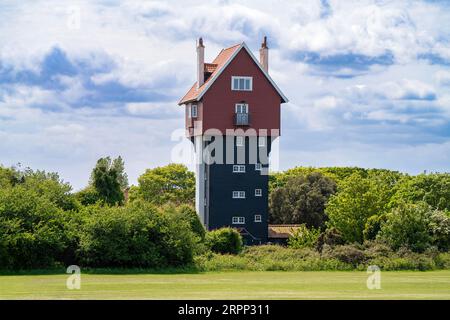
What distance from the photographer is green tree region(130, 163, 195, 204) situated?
291 ft

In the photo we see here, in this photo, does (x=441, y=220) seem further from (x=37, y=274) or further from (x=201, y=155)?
(x=37, y=274)

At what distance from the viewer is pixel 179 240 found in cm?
4100

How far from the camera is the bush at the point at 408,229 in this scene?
49969mm

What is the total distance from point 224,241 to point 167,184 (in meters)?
40.0

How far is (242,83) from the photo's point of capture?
63344mm

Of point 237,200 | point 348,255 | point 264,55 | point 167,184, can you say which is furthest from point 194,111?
point 167,184

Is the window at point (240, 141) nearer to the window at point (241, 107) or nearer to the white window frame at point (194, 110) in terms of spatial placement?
the window at point (241, 107)

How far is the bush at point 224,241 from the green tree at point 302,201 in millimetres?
26206

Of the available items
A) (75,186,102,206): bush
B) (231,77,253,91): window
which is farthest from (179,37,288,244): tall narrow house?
(75,186,102,206): bush

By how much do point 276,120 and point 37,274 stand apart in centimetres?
3135

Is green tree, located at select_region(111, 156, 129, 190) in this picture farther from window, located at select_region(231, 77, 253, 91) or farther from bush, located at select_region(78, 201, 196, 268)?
bush, located at select_region(78, 201, 196, 268)

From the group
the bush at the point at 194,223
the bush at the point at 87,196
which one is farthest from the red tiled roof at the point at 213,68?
the bush at the point at 194,223

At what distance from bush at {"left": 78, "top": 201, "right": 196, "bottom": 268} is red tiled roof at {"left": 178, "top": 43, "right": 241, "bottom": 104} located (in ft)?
74.5

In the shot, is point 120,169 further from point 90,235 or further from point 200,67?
point 90,235
